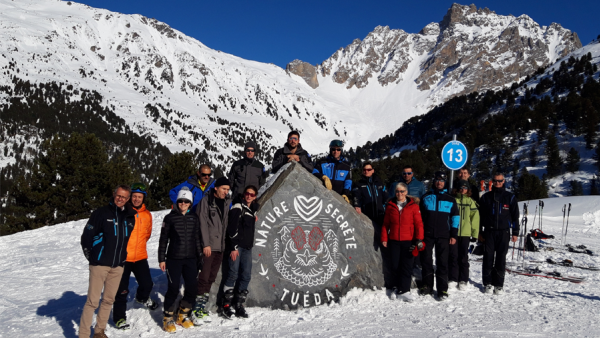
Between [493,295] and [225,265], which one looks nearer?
[225,265]

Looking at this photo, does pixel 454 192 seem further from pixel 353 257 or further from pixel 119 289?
pixel 119 289

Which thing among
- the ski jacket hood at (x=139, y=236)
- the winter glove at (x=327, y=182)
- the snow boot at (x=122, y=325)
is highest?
the winter glove at (x=327, y=182)

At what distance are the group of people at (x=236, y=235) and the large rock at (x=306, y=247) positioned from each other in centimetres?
32

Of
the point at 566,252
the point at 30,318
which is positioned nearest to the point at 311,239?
the point at 30,318

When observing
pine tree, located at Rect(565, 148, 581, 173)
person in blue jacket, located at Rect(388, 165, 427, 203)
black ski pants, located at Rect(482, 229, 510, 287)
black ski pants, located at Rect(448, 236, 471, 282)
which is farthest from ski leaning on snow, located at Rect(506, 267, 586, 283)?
pine tree, located at Rect(565, 148, 581, 173)

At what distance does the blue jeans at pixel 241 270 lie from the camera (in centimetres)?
519

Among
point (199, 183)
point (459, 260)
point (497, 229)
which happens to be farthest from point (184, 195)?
point (497, 229)

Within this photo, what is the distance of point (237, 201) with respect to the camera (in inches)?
207

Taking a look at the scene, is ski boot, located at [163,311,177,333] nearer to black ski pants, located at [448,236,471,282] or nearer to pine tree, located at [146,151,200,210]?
black ski pants, located at [448,236,471,282]

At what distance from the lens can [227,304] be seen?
5.15m

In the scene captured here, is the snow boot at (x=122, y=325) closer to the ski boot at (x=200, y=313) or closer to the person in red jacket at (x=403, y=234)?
the ski boot at (x=200, y=313)

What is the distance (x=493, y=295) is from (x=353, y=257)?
7.52 feet

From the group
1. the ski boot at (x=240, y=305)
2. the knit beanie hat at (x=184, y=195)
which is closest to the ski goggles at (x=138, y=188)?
the knit beanie hat at (x=184, y=195)

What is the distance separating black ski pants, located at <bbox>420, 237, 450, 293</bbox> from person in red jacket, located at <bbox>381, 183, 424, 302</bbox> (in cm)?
29
